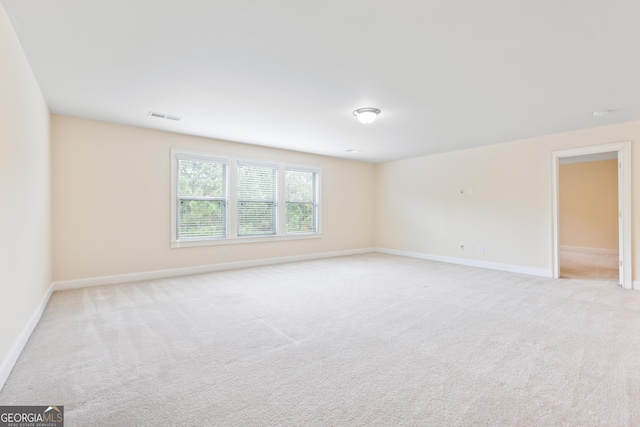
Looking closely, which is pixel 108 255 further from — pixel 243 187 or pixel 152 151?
pixel 243 187

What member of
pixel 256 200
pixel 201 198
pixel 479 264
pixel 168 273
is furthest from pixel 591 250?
pixel 168 273

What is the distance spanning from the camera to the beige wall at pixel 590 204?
7.78 m

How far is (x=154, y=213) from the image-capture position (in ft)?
16.1

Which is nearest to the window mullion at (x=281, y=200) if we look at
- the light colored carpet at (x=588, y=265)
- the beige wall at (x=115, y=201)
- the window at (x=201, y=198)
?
the beige wall at (x=115, y=201)

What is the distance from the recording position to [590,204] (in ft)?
26.6

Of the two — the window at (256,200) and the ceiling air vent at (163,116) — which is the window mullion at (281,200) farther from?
the ceiling air vent at (163,116)

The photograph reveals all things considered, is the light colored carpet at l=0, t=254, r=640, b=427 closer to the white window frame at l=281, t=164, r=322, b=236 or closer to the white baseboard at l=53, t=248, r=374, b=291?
the white baseboard at l=53, t=248, r=374, b=291

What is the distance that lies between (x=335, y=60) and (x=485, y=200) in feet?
15.3

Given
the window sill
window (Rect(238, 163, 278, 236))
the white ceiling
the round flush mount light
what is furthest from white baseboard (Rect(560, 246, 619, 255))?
window (Rect(238, 163, 278, 236))

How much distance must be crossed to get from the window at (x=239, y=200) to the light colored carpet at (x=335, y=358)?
5.08ft

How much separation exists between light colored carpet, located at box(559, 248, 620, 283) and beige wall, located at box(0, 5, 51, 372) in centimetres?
703

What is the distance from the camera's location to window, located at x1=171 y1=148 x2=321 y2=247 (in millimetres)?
5219
